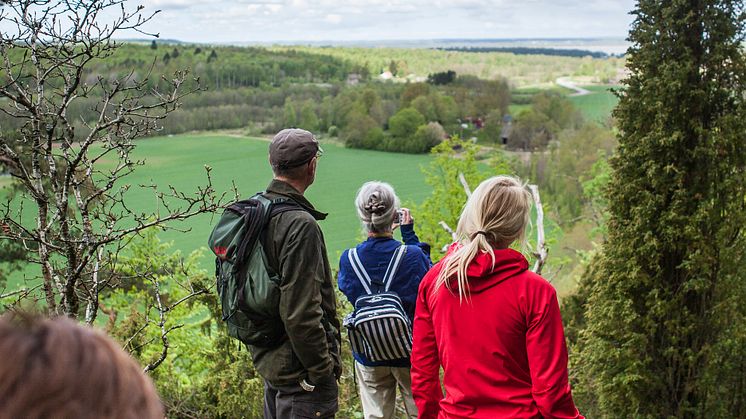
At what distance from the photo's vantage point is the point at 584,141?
44219 millimetres

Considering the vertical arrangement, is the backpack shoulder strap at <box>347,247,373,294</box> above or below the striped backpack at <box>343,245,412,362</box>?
above

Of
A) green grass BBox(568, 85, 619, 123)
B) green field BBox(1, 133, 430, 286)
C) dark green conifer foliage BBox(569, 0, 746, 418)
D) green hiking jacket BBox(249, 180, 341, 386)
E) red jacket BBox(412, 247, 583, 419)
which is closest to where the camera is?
red jacket BBox(412, 247, 583, 419)

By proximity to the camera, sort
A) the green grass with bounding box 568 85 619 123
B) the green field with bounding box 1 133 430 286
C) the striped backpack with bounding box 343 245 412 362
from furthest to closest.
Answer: the green grass with bounding box 568 85 619 123 → the green field with bounding box 1 133 430 286 → the striped backpack with bounding box 343 245 412 362

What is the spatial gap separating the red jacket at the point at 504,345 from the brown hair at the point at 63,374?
1.77 m

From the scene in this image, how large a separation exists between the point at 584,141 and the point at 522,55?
3233 inches

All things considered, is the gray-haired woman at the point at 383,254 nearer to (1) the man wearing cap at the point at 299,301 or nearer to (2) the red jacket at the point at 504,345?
(1) the man wearing cap at the point at 299,301

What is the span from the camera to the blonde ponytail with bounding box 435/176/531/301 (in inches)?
103

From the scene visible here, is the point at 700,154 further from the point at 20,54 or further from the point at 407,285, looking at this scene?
the point at 20,54

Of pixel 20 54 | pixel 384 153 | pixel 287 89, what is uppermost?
pixel 20 54

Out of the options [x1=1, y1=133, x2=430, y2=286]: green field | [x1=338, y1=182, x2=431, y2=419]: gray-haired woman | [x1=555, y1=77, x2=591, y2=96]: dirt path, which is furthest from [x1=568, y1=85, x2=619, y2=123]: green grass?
[x1=338, y1=182, x2=431, y2=419]: gray-haired woman

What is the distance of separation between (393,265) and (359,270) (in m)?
0.19

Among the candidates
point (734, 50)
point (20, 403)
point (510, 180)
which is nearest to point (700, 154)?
point (734, 50)

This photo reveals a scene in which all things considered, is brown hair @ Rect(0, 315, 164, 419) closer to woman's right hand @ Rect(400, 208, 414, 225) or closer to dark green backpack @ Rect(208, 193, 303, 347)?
dark green backpack @ Rect(208, 193, 303, 347)

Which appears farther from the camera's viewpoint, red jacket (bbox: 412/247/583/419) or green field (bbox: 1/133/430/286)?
green field (bbox: 1/133/430/286)
